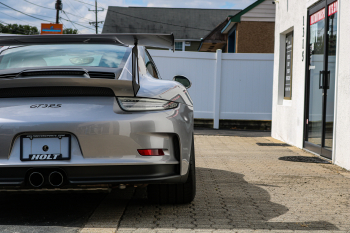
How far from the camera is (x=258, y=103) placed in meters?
13.9

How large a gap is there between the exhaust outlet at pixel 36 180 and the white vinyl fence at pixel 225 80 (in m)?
10.5

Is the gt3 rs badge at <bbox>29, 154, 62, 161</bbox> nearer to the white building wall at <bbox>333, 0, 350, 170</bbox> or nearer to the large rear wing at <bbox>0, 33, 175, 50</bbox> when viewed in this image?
the large rear wing at <bbox>0, 33, 175, 50</bbox>

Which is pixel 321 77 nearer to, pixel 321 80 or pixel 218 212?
pixel 321 80

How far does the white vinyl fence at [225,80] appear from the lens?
13.8 meters

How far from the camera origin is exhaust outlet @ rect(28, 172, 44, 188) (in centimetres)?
335

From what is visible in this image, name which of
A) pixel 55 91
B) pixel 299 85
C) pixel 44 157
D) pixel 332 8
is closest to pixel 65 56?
pixel 55 91

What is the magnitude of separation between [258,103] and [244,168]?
7.62 meters

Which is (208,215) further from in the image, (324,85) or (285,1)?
(285,1)

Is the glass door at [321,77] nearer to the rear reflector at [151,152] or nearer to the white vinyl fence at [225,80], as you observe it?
the rear reflector at [151,152]

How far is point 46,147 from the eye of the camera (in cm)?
334

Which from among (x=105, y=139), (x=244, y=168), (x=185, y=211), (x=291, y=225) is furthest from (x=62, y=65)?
(x=244, y=168)

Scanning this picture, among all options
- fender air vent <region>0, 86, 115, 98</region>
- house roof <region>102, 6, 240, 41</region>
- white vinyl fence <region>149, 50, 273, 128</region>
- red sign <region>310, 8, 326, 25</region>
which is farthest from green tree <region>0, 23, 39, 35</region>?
fender air vent <region>0, 86, 115, 98</region>

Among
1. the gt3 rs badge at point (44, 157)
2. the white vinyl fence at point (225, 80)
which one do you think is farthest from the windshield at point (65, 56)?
the white vinyl fence at point (225, 80)

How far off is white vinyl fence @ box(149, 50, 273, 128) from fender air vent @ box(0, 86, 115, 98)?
33.8 feet
